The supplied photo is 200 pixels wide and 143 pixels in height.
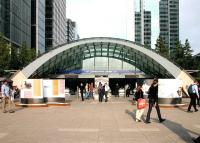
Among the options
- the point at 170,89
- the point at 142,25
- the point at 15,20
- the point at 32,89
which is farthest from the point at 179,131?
the point at 142,25

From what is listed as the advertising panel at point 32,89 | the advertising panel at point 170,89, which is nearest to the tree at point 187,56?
the advertising panel at point 170,89

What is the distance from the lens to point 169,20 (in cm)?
16275

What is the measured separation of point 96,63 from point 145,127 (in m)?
60.5

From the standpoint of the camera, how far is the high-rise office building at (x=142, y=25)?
528 feet

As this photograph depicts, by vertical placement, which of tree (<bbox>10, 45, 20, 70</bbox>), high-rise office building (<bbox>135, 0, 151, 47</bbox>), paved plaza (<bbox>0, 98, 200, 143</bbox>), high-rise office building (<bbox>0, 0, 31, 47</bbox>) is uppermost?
high-rise office building (<bbox>135, 0, 151, 47</bbox>)

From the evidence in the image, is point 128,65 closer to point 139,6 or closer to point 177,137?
point 177,137

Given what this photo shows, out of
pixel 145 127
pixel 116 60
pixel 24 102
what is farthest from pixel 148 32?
pixel 145 127

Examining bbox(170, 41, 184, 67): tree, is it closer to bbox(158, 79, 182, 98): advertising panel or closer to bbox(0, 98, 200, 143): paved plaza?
bbox(158, 79, 182, 98): advertising panel

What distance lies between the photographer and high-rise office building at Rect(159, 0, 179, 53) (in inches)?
6171

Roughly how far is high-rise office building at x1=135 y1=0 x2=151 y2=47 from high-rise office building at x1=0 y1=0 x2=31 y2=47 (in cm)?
6755

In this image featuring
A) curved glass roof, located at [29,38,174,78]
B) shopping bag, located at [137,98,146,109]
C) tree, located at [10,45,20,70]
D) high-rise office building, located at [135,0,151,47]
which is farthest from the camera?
high-rise office building, located at [135,0,151,47]

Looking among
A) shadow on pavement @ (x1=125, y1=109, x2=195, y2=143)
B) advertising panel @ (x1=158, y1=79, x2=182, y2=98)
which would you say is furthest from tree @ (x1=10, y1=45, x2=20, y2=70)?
shadow on pavement @ (x1=125, y1=109, x2=195, y2=143)

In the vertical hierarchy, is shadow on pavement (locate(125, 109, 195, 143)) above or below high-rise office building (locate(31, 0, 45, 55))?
below

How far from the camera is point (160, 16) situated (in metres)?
170
